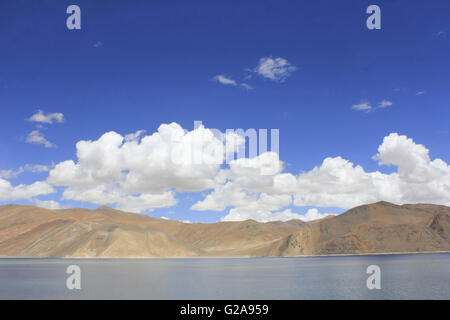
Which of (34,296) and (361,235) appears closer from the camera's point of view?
(34,296)

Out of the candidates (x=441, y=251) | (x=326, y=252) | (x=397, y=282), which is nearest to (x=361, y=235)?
(x=326, y=252)

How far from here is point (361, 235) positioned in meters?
196
